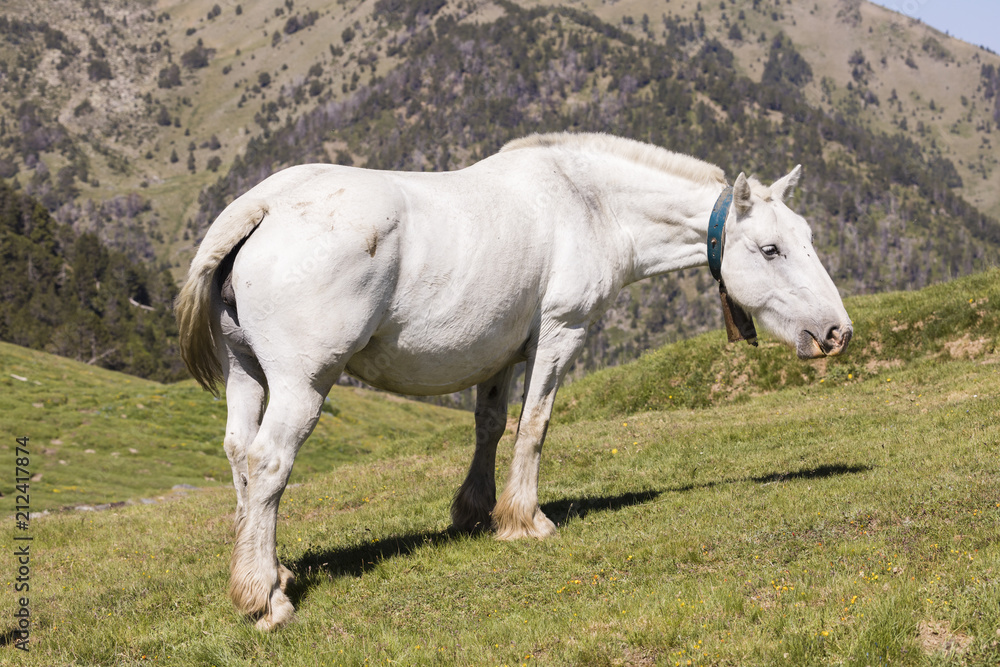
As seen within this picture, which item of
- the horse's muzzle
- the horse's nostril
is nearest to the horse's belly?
the horse's muzzle

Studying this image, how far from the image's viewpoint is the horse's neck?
377 inches

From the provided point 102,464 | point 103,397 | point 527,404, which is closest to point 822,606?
point 527,404

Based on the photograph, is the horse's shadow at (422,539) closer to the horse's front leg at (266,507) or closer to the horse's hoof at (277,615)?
the horse's hoof at (277,615)

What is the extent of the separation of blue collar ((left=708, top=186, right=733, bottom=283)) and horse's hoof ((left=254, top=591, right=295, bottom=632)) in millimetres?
5675

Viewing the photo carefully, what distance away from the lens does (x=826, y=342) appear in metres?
8.87

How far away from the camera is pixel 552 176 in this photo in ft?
29.3

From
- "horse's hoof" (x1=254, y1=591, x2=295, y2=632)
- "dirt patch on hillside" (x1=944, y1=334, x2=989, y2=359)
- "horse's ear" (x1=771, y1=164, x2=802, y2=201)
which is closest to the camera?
"horse's hoof" (x1=254, y1=591, x2=295, y2=632)

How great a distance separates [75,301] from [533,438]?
13647 cm

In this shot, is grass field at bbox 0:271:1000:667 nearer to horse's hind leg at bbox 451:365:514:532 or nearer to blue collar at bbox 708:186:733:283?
horse's hind leg at bbox 451:365:514:532

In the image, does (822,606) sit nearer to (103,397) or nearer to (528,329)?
A: (528,329)

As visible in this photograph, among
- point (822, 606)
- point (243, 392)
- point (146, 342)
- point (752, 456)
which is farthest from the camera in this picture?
point (146, 342)

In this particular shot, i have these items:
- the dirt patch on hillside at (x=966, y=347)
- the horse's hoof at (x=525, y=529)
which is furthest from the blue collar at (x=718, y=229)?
the dirt patch on hillside at (x=966, y=347)

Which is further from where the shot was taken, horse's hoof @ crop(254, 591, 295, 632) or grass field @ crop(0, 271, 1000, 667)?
horse's hoof @ crop(254, 591, 295, 632)

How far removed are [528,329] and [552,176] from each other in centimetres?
172
